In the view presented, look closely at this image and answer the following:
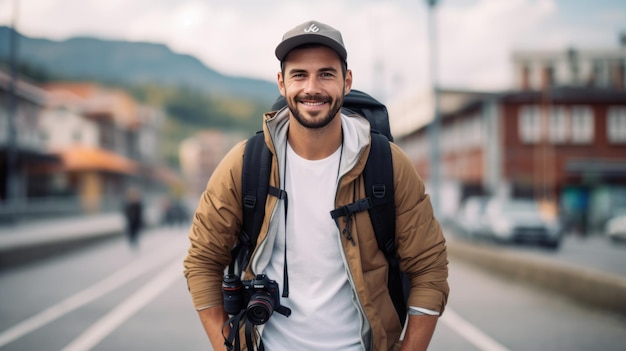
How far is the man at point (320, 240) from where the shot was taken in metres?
2.44

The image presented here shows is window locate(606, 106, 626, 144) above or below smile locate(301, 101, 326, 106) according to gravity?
above

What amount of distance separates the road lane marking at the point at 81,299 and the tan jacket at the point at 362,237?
539cm

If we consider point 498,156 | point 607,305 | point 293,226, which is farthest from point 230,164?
point 498,156

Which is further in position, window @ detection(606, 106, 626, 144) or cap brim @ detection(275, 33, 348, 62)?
window @ detection(606, 106, 626, 144)

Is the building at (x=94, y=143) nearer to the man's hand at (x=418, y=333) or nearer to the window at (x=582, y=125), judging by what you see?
the window at (x=582, y=125)

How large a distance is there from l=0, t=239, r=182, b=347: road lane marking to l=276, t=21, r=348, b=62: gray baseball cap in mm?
5858

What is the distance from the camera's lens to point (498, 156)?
1695 inches

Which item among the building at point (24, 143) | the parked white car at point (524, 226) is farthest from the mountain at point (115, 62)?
the parked white car at point (524, 226)

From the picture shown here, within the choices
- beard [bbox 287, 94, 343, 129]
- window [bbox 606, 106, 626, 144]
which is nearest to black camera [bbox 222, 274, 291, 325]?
beard [bbox 287, 94, 343, 129]

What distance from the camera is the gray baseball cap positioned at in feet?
7.80

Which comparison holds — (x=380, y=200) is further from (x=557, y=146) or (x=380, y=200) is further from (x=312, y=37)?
(x=557, y=146)

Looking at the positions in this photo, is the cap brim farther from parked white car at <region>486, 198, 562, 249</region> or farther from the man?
parked white car at <region>486, 198, 562, 249</region>

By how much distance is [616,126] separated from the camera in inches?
1721

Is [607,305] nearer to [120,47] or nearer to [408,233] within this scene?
[408,233]
